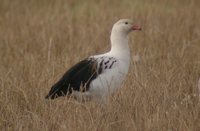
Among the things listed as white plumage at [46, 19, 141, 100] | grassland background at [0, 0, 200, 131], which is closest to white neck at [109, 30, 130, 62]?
white plumage at [46, 19, 141, 100]

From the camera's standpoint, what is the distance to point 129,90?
245 inches

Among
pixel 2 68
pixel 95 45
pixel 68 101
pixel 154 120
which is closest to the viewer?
pixel 154 120

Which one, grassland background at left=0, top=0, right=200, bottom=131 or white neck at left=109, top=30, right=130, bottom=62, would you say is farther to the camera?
white neck at left=109, top=30, right=130, bottom=62

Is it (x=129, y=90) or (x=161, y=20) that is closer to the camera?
(x=129, y=90)

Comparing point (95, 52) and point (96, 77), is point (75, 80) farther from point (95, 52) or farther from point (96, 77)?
point (95, 52)

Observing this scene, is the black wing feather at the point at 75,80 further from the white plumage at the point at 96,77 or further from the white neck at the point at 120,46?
the white neck at the point at 120,46

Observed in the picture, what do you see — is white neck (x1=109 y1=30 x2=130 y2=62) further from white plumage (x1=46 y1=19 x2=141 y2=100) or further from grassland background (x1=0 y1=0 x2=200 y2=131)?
grassland background (x1=0 y1=0 x2=200 y2=131)

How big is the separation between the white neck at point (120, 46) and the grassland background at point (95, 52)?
0.24 metres

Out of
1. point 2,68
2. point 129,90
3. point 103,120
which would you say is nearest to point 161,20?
point 2,68

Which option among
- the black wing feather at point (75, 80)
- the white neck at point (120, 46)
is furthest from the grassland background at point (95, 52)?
the white neck at point (120, 46)

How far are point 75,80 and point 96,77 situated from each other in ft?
0.62

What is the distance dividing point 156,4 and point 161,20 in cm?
163

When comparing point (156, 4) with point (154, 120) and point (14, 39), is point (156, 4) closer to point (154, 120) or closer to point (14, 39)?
point (14, 39)

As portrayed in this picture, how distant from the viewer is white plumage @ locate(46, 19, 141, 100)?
6.04 meters
